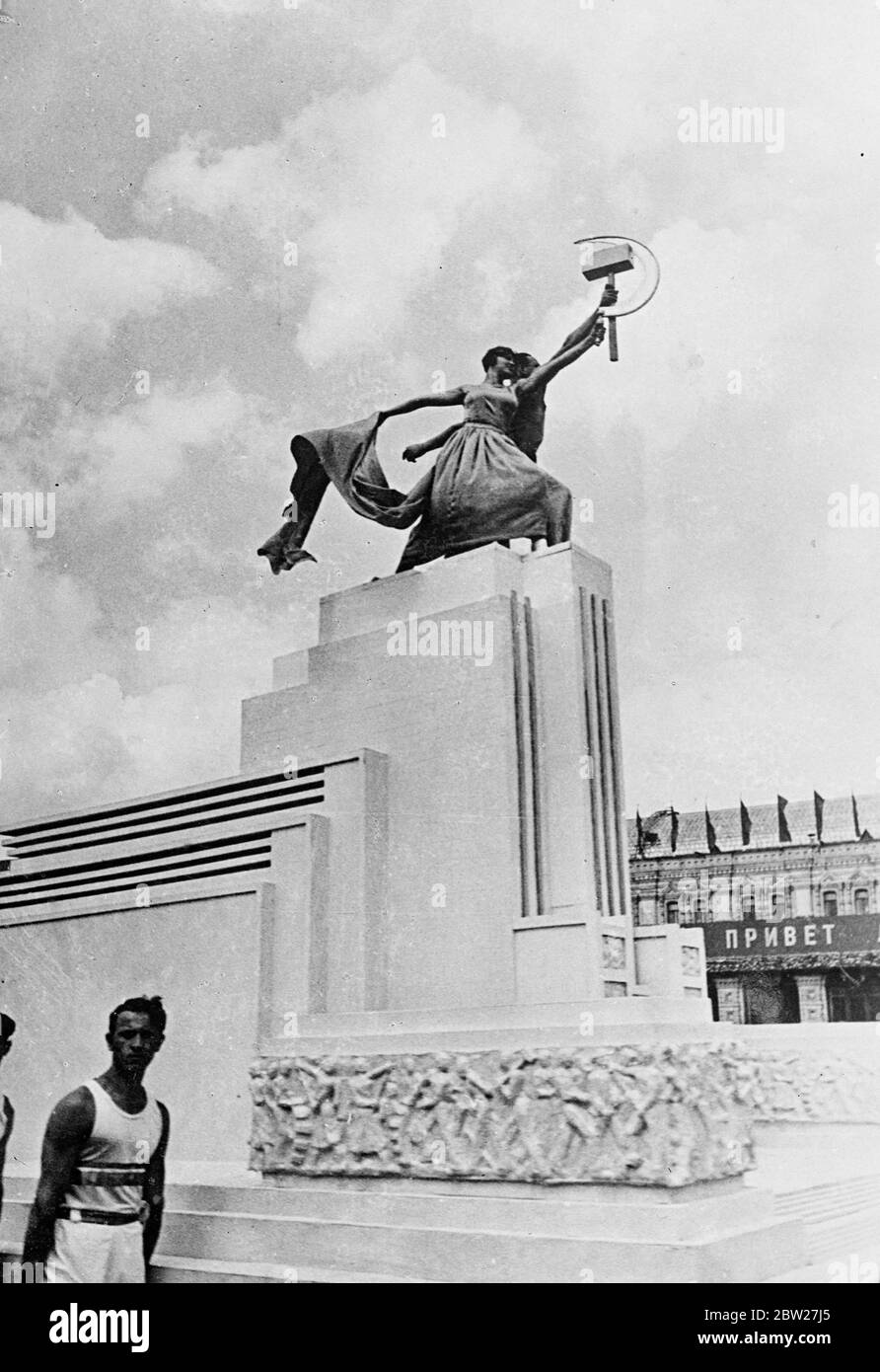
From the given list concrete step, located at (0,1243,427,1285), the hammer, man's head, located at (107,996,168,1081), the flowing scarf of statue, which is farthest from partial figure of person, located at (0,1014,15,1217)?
the hammer

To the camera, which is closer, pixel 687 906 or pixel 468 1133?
pixel 468 1133

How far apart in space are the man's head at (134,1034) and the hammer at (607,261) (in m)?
5.42

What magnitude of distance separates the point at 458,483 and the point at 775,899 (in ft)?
20.9

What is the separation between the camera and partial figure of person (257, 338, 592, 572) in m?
8.98

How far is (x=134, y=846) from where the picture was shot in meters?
9.48

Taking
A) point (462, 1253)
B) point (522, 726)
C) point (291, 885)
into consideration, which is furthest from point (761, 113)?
point (462, 1253)

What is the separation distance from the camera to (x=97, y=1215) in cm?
644

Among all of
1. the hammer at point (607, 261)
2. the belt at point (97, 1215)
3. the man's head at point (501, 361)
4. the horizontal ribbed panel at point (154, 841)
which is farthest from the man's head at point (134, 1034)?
the hammer at point (607, 261)

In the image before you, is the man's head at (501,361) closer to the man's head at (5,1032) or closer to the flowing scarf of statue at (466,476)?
the flowing scarf of statue at (466,476)

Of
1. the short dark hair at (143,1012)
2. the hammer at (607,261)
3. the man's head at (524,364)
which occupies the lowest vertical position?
the short dark hair at (143,1012)

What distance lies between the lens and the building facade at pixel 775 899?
12.0m

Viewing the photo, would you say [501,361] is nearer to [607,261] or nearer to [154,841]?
[607,261]

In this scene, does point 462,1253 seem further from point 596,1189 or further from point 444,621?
point 444,621
